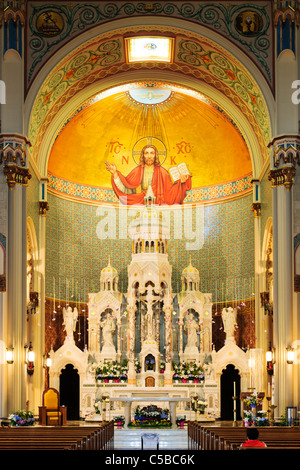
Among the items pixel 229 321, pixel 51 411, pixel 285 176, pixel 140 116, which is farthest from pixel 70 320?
pixel 285 176

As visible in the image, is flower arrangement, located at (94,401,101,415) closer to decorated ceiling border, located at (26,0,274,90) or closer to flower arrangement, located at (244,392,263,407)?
flower arrangement, located at (244,392,263,407)

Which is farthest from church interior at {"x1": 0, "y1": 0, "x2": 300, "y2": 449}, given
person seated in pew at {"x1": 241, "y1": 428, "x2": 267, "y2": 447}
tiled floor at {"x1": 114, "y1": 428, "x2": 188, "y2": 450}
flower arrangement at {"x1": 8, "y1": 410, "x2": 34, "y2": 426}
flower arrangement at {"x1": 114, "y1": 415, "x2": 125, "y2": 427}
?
person seated in pew at {"x1": 241, "y1": 428, "x2": 267, "y2": 447}

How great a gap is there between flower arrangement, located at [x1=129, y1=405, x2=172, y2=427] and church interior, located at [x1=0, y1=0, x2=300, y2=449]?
0.16 meters

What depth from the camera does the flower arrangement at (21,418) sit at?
24.2 m

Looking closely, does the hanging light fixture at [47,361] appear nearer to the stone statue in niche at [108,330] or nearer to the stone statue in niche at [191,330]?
the stone statue in niche at [108,330]

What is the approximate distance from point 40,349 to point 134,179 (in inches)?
397

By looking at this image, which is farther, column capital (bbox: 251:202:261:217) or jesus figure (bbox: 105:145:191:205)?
jesus figure (bbox: 105:145:191:205)

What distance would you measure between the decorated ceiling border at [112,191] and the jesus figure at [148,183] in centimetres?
43

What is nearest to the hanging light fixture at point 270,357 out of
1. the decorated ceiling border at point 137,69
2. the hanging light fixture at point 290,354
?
the hanging light fixture at point 290,354

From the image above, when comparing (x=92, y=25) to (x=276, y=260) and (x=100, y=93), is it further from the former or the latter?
(x=276, y=260)

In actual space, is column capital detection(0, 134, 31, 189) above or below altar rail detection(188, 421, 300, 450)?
above

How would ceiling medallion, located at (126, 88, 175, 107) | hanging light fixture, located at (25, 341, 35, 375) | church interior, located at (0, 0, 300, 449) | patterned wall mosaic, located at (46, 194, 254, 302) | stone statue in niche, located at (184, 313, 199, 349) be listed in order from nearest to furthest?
1. church interior, located at (0, 0, 300, 449)
2. hanging light fixture, located at (25, 341, 35, 375)
3. stone statue in niche, located at (184, 313, 199, 349)
4. patterned wall mosaic, located at (46, 194, 254, 302)
5. ceiling medallion, located at (126, 88, 175, 107)

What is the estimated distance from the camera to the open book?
37219mm

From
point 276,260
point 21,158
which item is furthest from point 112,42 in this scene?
point 276,260
